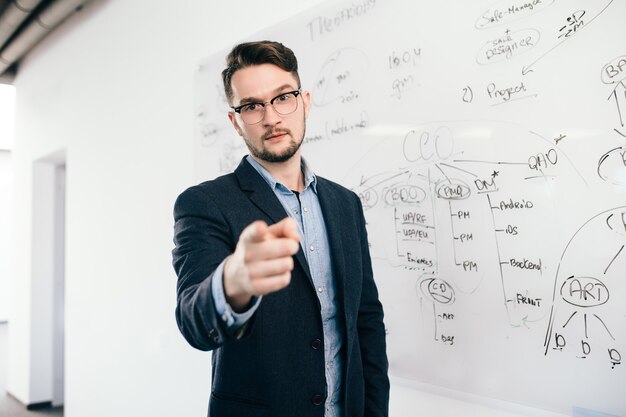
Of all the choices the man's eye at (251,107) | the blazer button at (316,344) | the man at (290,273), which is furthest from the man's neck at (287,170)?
the blazer button at (316,344)

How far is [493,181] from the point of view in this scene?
1.26 metres

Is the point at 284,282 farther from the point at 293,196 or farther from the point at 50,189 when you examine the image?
the point at 50,189

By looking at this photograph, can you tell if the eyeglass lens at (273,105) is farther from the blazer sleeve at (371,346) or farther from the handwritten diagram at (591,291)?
the handwritten diagram at (591,291)

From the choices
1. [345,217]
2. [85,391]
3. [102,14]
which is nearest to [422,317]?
[345,217]

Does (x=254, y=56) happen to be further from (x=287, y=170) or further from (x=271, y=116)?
(x=287, y=170)

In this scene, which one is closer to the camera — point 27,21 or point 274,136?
point 274,136

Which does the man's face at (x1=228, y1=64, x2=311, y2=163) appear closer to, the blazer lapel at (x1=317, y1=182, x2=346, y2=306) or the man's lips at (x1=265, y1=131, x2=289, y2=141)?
the man's lips at (x1=265, y1=131, x2=289, y2=141)

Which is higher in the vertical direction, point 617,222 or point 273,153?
point 273,153

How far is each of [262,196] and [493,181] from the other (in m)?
0.67

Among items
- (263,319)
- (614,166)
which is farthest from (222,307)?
(614,166)

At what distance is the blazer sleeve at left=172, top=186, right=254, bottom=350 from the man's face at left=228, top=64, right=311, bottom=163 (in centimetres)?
20

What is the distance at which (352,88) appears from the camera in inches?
63.5

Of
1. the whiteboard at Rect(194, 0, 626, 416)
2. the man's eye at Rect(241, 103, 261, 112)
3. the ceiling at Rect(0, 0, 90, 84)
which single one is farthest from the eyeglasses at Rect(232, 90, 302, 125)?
the ceiling at Rect(0, 0, 90, 84)

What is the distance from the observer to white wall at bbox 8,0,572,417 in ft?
7.59
